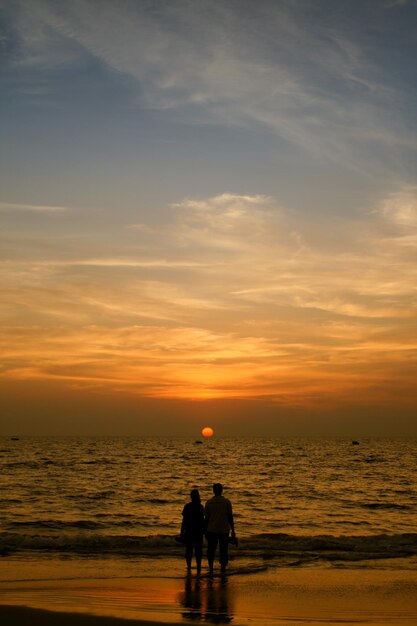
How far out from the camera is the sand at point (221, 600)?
1085cm

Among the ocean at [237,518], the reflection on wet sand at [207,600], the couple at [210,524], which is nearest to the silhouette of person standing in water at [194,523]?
the couple at [210,524]

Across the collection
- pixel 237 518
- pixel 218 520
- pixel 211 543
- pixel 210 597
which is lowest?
pixel 237 518

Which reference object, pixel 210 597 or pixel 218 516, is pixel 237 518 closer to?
pixel 218 516

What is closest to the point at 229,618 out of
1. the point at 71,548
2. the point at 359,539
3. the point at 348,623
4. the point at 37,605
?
the point at 348,623

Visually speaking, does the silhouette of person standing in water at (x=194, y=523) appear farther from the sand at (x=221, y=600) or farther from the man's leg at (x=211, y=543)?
the sand at (x=221, y=600)

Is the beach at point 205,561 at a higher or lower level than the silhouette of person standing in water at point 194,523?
lower

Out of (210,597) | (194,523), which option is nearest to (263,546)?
(194,523)

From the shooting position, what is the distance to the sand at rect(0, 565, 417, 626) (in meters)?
10.9

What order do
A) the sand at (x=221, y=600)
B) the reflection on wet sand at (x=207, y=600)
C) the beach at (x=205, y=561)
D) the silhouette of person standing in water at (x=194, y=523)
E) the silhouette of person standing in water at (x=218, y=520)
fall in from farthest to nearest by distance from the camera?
1. the silhouette of person standing in water at (x=194, y=523)
2. the silhouette of person standing in water at (x=218, y=520)
3. the beach at (x=205, y=561)
4. the reflection on wet sand at (x=207, y=600)
5. the sand at (x=221, y=600)

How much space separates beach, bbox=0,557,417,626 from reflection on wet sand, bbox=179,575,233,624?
2cm

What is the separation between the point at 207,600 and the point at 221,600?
0.89 feet

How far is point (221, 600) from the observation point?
12359 mm

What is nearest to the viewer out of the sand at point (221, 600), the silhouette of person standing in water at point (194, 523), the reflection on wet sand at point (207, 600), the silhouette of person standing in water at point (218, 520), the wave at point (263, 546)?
the sand at point (221, 600)

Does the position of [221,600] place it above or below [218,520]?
below
